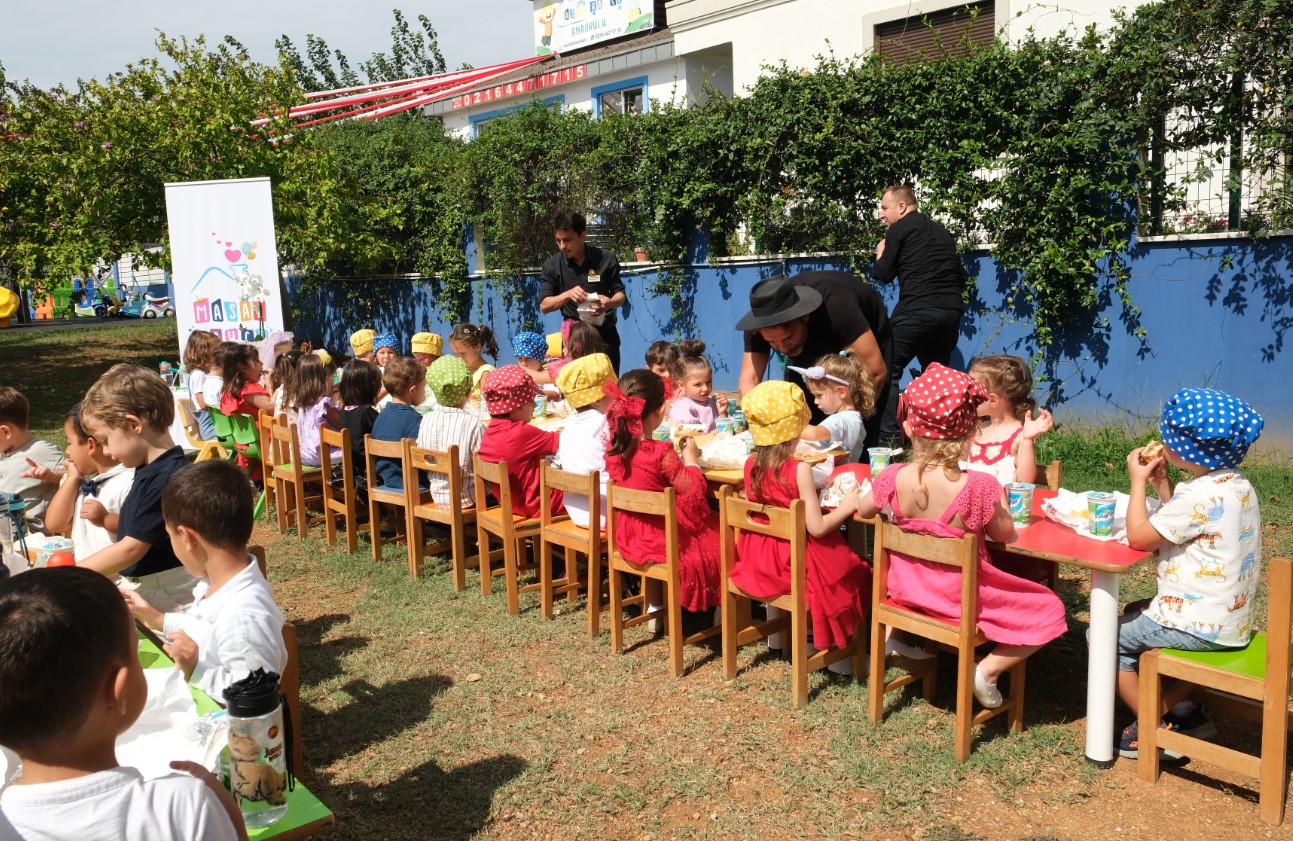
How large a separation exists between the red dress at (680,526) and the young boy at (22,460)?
2681mm

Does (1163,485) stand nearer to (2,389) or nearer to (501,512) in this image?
(501,512)

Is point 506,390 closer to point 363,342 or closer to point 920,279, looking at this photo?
point 920,279

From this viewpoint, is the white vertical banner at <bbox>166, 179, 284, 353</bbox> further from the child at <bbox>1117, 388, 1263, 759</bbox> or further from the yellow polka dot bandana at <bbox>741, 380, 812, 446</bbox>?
the child at <bbox>1117, 388, 1263, 759</bbox>

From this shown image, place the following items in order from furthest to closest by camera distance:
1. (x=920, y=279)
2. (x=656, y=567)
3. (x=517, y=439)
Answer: (x=920, y=279)
(x=517, y=439)
(x=656, y=567)

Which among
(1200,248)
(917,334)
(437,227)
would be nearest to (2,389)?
(917,334)

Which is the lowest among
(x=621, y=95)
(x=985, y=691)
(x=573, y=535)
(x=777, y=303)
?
(x=985, y=691)

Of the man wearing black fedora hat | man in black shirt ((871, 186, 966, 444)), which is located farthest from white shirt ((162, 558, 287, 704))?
man in black shirt ((871, 186, 966, 444))

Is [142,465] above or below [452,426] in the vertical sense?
above

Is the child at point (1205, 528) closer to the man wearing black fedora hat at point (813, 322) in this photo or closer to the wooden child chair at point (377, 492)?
the man wearing black fedora hat at point (813, 322)

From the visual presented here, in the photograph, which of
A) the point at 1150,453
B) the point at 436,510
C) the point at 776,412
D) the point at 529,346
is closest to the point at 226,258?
the point at 529,346

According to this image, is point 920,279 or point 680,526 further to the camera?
point 920,279

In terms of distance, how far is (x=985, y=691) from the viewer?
3582 millimetres

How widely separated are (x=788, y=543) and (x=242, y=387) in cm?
490

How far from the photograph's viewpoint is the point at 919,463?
3605 mm
